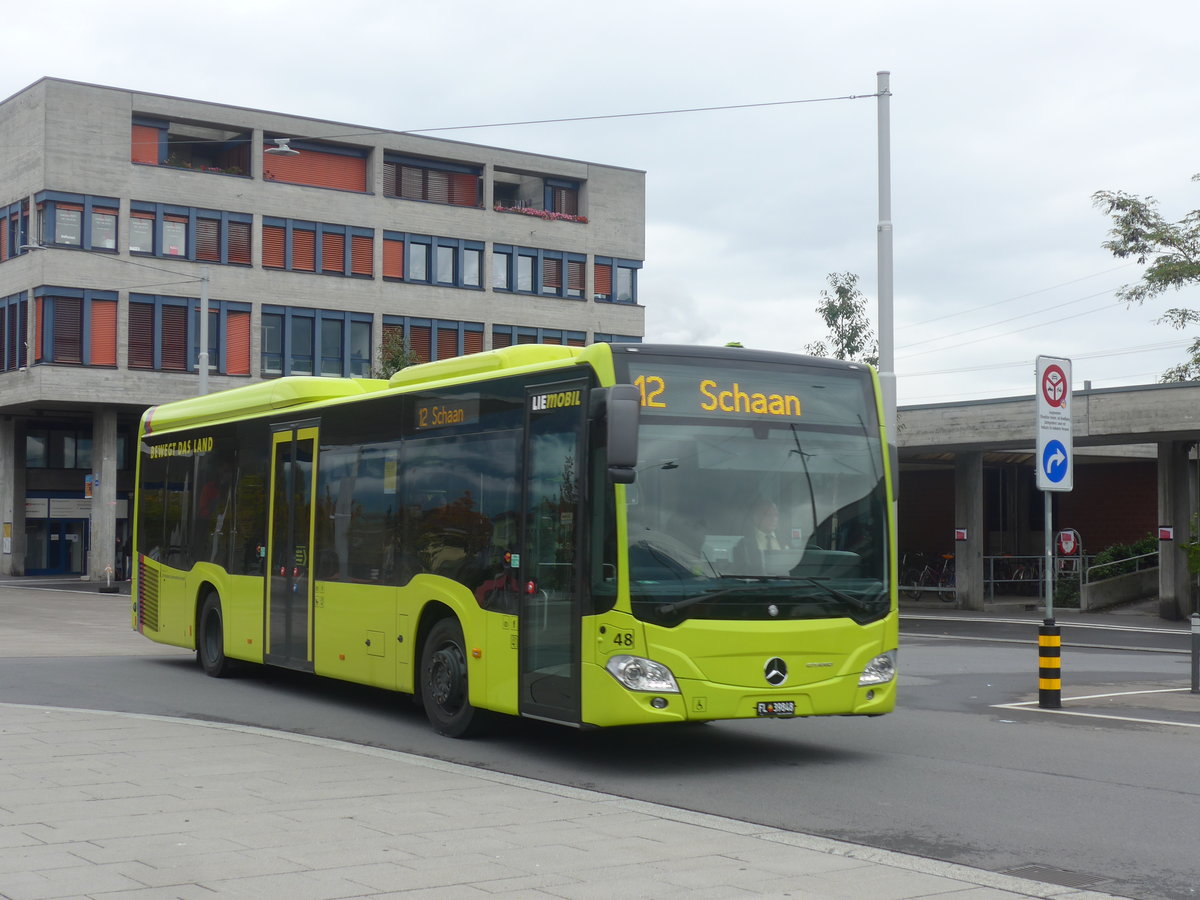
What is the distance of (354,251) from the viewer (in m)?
54.8

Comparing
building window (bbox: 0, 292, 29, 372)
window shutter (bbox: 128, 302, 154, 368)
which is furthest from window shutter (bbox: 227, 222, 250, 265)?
building window (bbox: 0, 292, 29, 372)

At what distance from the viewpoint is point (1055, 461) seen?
14.6 metres

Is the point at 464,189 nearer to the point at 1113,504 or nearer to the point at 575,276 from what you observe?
the point at 575,276

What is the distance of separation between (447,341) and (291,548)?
1667 inches

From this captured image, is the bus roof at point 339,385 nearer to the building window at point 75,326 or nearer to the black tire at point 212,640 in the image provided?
the black tire at point 212,640

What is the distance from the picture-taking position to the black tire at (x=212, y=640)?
1700 cm

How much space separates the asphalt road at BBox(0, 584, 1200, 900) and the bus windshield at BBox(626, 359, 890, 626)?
1274mm

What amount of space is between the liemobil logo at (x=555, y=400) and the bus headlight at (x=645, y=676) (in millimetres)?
1928

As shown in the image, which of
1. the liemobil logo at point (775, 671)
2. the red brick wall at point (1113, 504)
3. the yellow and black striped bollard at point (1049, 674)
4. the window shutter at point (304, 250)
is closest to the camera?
the liemobil logo at point (775, 671)

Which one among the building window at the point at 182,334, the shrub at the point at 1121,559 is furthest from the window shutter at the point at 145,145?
the shrub at the point at 1121,559

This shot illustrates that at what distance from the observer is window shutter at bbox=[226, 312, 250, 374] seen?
52094 millimetres

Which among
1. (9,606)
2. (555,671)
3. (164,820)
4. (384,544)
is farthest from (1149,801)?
(9,606)

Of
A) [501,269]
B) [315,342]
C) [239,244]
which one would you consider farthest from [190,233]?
[501,269]

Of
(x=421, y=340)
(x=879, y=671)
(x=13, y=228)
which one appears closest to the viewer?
(x=879, y=671)
